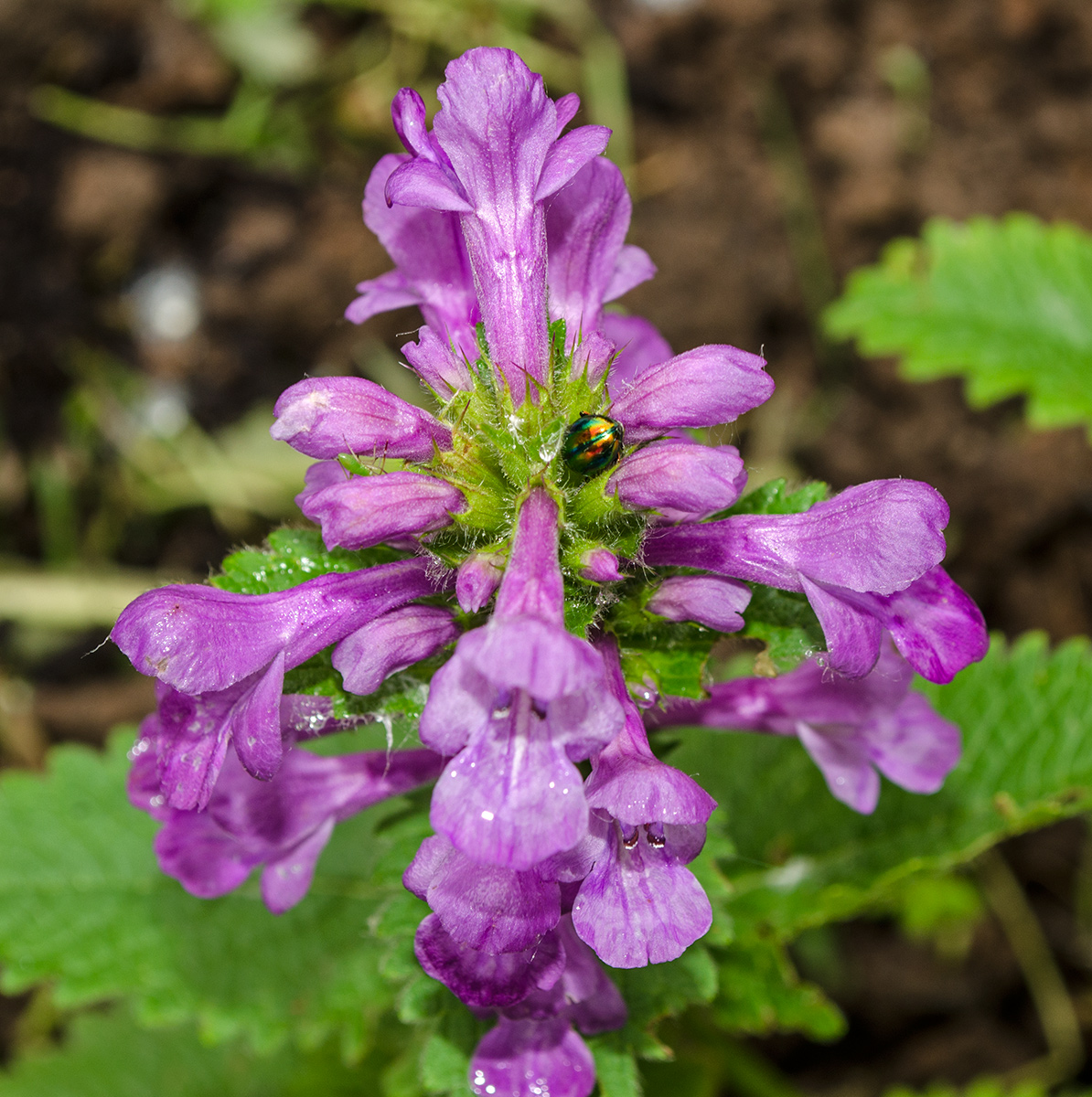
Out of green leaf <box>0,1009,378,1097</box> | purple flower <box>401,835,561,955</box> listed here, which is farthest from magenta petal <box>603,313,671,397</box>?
green leaf <box>0,1009,378,1097</box>

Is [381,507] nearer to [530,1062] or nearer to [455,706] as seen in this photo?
[455,706]

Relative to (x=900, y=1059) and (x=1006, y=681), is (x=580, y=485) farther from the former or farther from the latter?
(x=900, y=1059)

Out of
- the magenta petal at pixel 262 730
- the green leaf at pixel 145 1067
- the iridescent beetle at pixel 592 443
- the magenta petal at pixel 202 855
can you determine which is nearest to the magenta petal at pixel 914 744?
the iridescent beetle at pixel 592 443

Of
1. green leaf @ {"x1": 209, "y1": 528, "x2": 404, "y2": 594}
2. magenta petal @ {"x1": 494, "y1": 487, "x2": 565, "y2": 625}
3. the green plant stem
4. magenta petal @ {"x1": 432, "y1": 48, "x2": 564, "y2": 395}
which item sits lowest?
the green plant stem

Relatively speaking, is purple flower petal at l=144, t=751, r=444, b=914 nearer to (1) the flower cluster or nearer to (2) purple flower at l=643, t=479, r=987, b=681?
(1) the flower cluster

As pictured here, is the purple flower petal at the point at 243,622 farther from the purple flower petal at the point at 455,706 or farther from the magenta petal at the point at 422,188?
the magenta petal at the point at 422,188
